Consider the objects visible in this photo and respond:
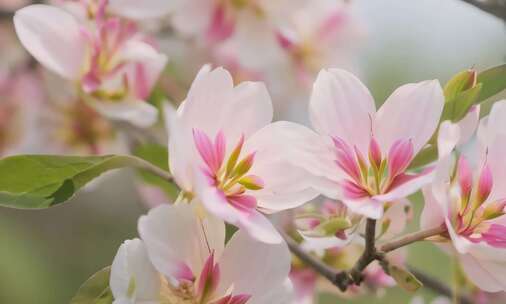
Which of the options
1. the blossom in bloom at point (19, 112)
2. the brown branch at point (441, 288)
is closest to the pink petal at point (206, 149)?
the brown branch at point (441, 288)

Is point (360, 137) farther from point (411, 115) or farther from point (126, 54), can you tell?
point (126, 54)

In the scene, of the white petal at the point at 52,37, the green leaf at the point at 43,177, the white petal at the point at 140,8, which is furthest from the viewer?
the white petal at the point at 140,8

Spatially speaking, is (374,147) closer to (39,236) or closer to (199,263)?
(199,263)

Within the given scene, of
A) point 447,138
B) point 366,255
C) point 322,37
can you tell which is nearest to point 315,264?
point 366,255

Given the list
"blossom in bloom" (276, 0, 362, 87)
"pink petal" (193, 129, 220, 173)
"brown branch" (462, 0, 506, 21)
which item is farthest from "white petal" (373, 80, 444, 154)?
"blossom in bloom" (276, 0, 362, 87)

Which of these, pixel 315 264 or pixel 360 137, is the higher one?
pixel 360 137

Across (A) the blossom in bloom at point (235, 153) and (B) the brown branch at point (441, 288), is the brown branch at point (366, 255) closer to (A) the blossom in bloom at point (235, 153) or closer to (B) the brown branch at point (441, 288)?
(A) the blossom in bloom at point (235, 153)

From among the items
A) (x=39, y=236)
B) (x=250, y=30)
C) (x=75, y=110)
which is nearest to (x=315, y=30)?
(x=250, y=30)

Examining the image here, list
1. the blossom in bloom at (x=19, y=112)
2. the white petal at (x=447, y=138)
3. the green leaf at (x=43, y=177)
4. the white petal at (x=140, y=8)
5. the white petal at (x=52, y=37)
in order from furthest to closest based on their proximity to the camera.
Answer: the blossom in bloom at (x=19, y=112) → the white petal at (x=140, y=8) → the white petal at (x=52, y=37) → the green leaf at (x=43, y=177) → the white petal at (x=447, y=138)
